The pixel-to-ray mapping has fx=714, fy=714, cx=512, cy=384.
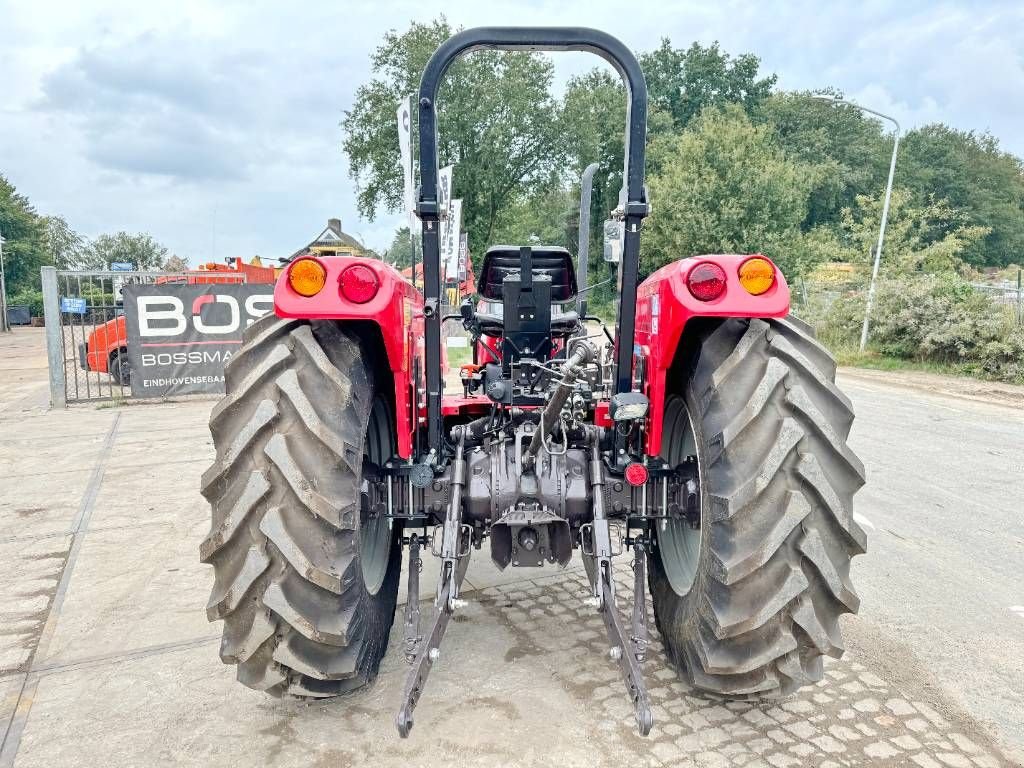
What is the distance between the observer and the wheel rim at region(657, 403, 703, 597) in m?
3.24

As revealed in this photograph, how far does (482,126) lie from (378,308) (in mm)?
32858

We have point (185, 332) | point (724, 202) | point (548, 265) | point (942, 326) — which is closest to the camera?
point (548, 265)

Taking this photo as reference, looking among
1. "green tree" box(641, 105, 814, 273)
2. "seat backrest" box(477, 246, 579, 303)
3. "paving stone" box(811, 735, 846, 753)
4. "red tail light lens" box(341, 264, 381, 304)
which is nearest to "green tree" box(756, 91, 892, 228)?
"green tree" box(641, 105, 814, 273)

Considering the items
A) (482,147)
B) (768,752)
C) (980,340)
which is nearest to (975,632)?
(768,752)

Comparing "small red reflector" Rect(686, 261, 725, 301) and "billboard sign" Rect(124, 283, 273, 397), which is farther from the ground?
"small red reflector" Rect(686, 261, 725, 301)

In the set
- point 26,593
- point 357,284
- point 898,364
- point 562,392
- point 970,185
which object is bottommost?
point 26,593

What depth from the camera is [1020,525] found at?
5.73 meters

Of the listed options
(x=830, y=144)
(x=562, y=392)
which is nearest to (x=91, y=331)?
(x=562, y=392)

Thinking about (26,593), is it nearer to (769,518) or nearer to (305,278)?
(305,278)

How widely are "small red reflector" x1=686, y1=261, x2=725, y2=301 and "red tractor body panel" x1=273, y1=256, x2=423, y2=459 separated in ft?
3.80

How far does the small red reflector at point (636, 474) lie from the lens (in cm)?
302

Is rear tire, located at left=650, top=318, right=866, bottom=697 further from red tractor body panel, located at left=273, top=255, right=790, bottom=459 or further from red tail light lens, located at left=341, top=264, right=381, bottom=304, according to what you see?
red tail light lens, located at left=341, top=264, right=381, bottom=304

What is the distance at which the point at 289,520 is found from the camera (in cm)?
255

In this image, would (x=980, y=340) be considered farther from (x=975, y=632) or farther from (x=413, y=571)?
(x=413, y=571)
